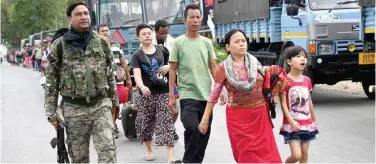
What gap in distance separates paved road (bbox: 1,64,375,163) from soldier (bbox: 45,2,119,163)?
84.1 inches

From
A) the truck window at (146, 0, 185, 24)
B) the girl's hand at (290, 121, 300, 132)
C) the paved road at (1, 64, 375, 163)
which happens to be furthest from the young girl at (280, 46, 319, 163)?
A: the truck window at (146, 0, 185, 24)

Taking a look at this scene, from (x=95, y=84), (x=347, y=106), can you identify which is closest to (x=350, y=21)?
(x=347, y=106)

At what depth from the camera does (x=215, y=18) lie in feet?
64.4

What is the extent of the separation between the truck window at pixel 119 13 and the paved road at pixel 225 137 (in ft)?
12.9

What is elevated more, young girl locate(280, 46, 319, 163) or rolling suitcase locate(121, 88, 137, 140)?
young girl locate(280, 46, 319, 163)

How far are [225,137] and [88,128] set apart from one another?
151 inches

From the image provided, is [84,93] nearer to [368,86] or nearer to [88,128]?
[88,128]

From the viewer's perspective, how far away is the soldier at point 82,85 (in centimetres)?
509

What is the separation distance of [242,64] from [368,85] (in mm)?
8120

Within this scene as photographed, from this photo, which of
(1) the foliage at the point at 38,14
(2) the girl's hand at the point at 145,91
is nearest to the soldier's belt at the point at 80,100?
(2) the girl's hand at the point at 145,91

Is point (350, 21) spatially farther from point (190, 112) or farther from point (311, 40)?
point (190, 112)

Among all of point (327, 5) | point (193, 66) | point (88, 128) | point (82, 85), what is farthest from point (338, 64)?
point (82, 85)

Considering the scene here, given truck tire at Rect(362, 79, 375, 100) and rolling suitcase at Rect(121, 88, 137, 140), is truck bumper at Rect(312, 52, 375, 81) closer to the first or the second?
truck tire at Rect(362, 79, 375, 100)

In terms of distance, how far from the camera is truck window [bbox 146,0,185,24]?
53.8ft
